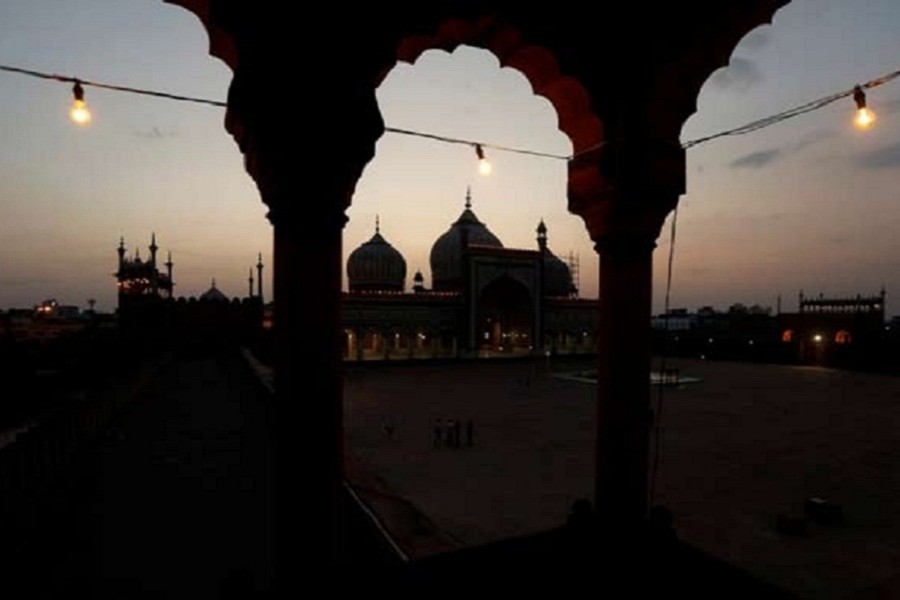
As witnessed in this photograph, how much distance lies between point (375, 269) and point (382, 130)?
40.5 m

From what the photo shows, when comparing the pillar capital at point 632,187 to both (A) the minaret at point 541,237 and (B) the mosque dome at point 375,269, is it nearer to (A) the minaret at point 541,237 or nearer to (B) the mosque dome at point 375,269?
(B) the mosque dome at point 375,269

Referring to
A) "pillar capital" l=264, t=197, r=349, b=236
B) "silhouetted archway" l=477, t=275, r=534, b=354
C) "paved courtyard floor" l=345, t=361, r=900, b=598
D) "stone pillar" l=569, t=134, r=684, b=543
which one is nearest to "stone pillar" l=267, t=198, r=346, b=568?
"pillar capital" l=264, t=197, r=349, b=236

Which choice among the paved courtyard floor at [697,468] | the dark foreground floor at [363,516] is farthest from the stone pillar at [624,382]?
the paved courtyard floor at [697,468]

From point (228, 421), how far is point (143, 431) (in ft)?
5.57

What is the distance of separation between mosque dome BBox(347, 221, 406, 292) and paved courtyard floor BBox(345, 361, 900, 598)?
20.4m

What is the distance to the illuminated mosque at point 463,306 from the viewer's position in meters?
35.2

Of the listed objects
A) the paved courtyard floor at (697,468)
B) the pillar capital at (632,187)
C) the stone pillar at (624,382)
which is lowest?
the paved courtyard floor at (697,468)

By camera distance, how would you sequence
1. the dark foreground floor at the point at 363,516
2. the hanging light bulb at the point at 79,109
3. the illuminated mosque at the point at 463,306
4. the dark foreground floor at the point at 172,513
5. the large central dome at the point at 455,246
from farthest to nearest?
1. the large central dome at the point at 455,246
2. the illuminated mosque at the point at 463,306
3. the dark foreground floor at the point at 172,513
4. the hanging light bulb at the point at 79,109
5. the dark foreground floor at the point at 363,516

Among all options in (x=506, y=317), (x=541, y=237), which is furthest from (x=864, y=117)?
(x=541, y=237)

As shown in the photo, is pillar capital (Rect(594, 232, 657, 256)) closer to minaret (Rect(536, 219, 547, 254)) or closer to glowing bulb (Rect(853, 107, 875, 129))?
glowing bulb (Rect(853, 107, 875, 129))

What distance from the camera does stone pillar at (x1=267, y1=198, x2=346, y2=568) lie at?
2.70m

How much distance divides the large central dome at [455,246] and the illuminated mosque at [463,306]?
0.27 feet

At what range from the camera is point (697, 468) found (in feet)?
35.9

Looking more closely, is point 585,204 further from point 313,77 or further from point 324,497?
point 324,497
